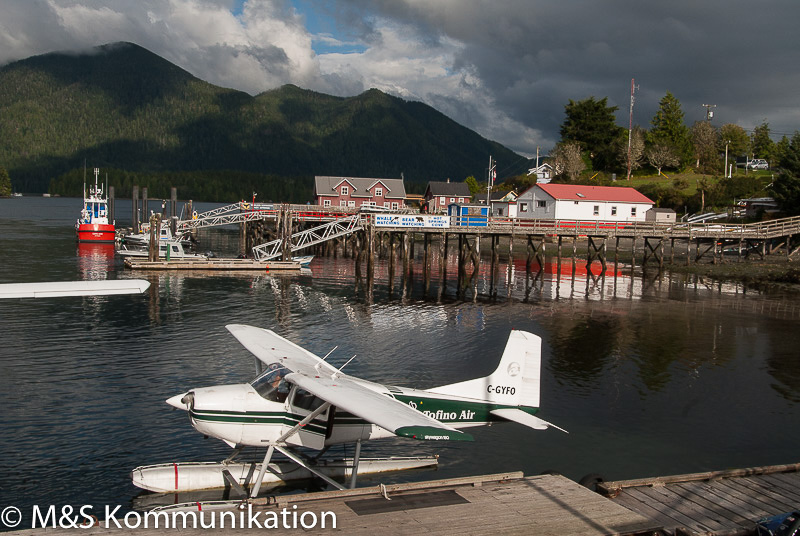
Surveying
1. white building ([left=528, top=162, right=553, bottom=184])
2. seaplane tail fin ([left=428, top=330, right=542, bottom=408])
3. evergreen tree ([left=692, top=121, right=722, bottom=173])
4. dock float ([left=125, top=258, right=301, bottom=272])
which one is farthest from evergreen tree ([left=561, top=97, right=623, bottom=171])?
seaplane tail fin ([left=428, top=330, right=542, bottom=408])

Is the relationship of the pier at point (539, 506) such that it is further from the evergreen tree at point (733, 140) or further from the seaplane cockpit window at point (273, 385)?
the evergreen tree at point (733, 140)

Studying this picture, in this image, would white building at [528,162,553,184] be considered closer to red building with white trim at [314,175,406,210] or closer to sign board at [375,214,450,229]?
red building with white trim at [314,175,406,210]

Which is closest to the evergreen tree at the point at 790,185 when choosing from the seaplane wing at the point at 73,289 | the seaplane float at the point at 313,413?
the seaplane float at the point at 313,413

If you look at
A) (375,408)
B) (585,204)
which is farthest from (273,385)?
(585,204)

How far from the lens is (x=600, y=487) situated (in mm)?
11742

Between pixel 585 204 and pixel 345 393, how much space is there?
198 feet

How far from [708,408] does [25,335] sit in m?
27.6

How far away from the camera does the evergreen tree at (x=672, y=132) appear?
349 feet

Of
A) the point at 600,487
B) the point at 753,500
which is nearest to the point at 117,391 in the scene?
the point at 600,487

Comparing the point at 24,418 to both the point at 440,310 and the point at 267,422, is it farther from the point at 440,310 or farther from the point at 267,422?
the point at 440,310

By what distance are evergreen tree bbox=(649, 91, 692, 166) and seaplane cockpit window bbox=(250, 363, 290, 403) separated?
104363 millimetres

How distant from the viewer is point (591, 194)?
6856cm

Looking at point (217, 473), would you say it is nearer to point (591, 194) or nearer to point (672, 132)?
point (591, 194)

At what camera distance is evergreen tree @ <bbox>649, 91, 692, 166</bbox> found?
106 m
